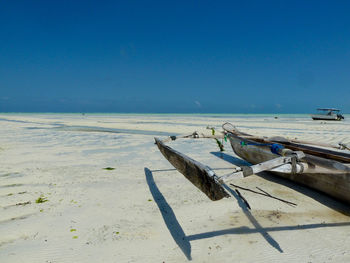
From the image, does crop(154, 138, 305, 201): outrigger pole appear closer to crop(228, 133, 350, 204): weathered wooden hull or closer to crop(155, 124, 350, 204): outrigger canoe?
crop(155, 124, 350, 204): outrigger canoe

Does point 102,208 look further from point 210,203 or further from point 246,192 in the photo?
point 246,192

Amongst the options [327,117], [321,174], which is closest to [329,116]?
[327,117]

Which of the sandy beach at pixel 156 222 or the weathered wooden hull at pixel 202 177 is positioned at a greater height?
the weathered wooden hull at pixel 202 177

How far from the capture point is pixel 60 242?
261 centimetres

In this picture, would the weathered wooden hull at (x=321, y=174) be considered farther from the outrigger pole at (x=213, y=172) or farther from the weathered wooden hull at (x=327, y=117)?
the weathered wooden hull at (x=327, y=117)

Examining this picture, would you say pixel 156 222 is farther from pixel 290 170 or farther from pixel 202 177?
pixel 290 170

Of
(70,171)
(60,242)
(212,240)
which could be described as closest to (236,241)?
(212,240)

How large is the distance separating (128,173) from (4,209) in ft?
8.35

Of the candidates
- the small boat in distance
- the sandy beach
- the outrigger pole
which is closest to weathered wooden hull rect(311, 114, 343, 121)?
the small boat in distance

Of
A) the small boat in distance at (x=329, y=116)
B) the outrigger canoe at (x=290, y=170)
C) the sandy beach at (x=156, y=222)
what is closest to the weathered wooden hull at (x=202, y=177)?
the outrigger canoe at (x=290, y=170)

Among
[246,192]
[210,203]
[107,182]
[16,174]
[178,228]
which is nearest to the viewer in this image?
[178,228]

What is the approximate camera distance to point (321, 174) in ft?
12.2

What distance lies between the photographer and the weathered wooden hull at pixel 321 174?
2.87 meters

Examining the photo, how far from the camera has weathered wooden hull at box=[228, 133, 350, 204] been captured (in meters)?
2.87
